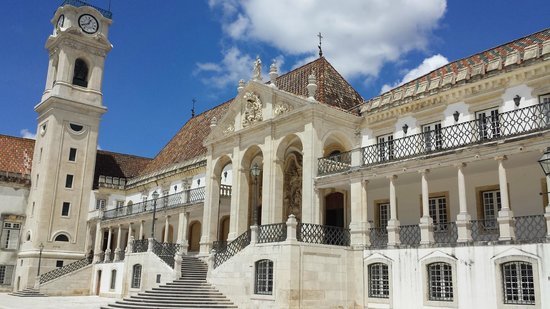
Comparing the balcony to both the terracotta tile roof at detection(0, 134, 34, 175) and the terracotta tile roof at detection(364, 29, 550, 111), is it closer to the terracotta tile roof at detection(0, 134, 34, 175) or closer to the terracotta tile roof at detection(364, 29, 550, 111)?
the terracotta tile roof at detection(364, 29, 550, 111)

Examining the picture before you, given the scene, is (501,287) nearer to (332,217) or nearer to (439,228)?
(439,228)

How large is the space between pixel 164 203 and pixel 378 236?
1723 cm

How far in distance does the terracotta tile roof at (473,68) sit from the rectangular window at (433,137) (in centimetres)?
124

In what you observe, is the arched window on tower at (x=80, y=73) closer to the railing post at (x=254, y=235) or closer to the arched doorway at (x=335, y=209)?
the arched doorway at (x=335, y=209)

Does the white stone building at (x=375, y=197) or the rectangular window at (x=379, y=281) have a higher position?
the white stone building at (x=375, y=197)

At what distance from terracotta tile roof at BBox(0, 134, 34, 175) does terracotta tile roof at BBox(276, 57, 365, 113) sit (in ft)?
78.3

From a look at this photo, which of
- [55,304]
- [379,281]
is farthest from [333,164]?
[55,304]

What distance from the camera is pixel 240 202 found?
23.9 meters

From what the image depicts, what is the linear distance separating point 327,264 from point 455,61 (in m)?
10.3

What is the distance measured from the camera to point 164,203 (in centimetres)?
3262

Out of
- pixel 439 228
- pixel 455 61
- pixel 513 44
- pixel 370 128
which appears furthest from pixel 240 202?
pixel 513 44

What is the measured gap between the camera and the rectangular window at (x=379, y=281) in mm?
17516

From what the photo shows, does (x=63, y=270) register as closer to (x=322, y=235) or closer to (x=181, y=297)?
(x=181, y=297)

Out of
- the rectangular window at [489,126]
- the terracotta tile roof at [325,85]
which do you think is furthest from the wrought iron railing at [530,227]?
the terracotta tile roof at [325,85]
